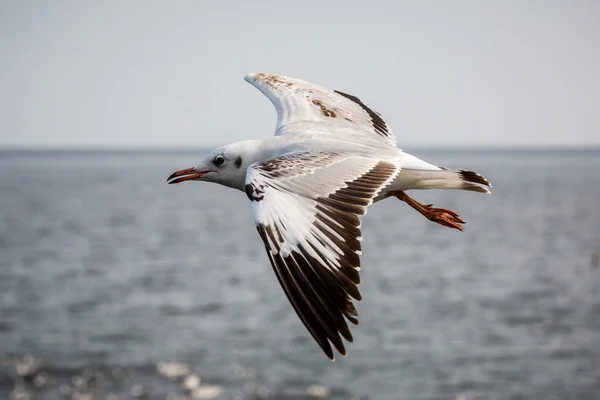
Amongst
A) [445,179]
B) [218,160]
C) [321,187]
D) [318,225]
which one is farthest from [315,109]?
[318,225]

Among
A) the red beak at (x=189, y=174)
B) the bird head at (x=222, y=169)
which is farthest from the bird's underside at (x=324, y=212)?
the red beak at (x=189, y=174)

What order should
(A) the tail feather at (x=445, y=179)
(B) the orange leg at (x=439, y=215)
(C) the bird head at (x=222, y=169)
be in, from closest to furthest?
(A) the tail feather at (x=445, y=179), (C) the bird head at (x=222, y=169), (B) the orange leg at (x=439, y=215)

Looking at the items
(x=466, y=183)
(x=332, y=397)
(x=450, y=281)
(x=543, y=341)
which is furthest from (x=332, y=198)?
(x=450, y=281)

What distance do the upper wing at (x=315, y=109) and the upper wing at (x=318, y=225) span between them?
5.28 feet

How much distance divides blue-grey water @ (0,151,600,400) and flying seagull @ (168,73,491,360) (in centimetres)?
1781

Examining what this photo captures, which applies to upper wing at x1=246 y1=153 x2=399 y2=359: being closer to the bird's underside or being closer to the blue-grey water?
the bird's underside

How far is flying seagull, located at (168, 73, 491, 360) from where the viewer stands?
6059mm

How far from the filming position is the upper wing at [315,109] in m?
9.19

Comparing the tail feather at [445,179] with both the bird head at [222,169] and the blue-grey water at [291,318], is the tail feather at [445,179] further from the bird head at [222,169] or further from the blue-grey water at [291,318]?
the blue-grey water at [291,318]

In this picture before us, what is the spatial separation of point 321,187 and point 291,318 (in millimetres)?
27924

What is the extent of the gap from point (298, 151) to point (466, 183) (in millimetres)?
1494

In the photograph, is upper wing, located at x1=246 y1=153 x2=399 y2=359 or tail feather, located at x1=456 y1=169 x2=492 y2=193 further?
tail feather, located at x1=456 y1=169 x2=492 y2=193

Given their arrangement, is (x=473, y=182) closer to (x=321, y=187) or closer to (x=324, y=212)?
(x=321, y=187)

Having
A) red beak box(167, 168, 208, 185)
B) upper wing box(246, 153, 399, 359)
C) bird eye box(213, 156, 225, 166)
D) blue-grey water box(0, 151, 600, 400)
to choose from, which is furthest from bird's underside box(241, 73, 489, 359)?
blue-grey water box(0, 151, 600, 400)
